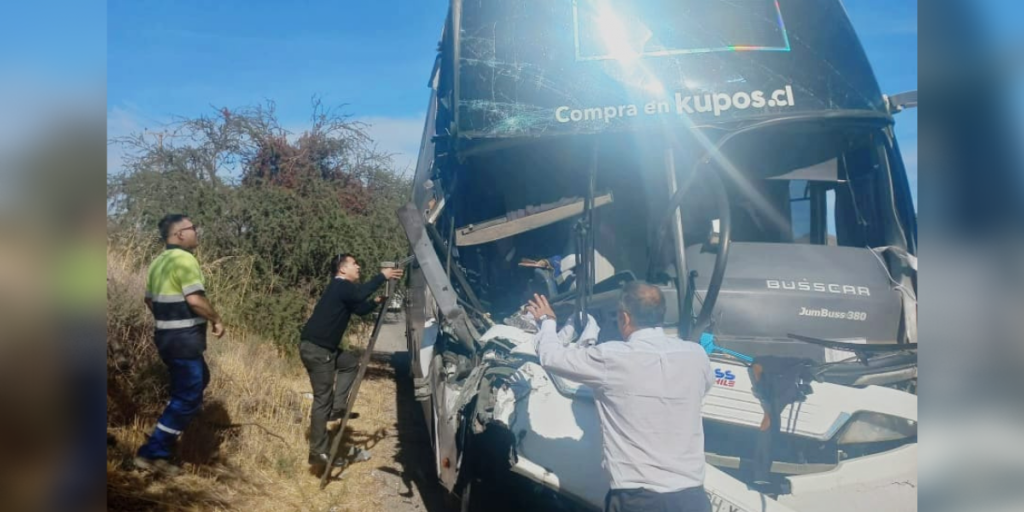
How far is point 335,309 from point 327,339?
216mm

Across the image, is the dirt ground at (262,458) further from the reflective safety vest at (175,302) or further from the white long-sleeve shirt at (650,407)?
the white long-sleeve shirt at (650,407)

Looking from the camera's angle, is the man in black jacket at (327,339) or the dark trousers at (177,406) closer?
the dark trousers at (177,406)

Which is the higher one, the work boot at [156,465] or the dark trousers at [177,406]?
the dark trousers at [177,406]

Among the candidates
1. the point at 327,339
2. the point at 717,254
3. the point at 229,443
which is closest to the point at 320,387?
the point at 327,339

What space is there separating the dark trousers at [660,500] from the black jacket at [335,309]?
2826mm

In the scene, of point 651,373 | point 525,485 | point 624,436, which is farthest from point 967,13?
point 525,485

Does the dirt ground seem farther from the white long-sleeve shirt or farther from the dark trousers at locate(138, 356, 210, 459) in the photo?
the white long-sleeve shirt

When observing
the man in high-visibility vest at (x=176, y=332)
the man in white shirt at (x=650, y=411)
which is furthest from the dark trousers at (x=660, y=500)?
the man in high-visibility vest at (x=176, y=332)

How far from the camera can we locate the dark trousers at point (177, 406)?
13.7 ft

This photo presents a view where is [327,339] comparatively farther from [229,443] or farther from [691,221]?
[691,221]

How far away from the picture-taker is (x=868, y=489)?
290 cm

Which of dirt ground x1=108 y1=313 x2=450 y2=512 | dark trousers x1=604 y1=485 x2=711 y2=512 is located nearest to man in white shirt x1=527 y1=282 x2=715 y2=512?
dark trousers x1=604 y1=485 x2=711 y2=512

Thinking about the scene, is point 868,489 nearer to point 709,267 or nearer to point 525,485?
point 709,267

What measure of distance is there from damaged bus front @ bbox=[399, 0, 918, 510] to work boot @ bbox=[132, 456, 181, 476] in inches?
59.2
